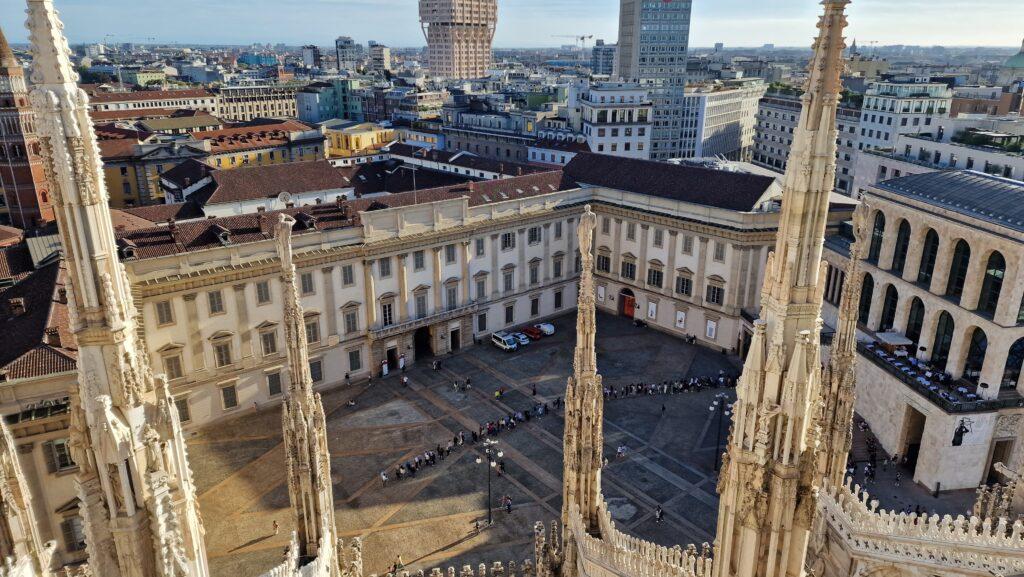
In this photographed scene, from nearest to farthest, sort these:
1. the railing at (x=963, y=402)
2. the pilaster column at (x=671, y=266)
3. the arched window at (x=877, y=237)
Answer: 1. the railing at (x=963, y=402)
2. the arched window at (x=877, y=237)
3. the pilaster column at (x=671, y=266)

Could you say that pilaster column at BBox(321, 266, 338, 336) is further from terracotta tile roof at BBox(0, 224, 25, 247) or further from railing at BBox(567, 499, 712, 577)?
railing at BBox(567, 499, 712, 577)

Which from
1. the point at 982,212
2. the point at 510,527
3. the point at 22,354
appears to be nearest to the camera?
the point at 22,354

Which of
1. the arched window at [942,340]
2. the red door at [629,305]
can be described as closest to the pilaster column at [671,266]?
the red door at [629,305]

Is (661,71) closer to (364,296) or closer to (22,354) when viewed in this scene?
(364,296)

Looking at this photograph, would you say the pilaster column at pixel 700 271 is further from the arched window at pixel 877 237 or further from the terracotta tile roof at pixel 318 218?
the terracotta tile roof at pixel 318 218

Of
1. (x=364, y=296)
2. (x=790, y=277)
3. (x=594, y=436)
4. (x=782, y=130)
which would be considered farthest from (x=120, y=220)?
(x=782, y=130)

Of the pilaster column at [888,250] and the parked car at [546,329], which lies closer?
the pilaster column at [888,250]

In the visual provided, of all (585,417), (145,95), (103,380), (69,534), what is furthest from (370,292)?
(145,95)
